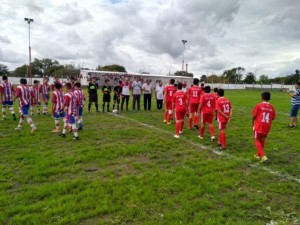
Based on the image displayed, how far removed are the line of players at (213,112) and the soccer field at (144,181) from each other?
0.47m

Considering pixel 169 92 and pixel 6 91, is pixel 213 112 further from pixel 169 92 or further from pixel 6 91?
pixel 6 91

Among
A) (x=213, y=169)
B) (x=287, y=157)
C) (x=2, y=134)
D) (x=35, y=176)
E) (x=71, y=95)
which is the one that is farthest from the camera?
(x=2, y=134)

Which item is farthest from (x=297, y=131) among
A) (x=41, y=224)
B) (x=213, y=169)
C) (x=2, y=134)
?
(x=2, y=134)

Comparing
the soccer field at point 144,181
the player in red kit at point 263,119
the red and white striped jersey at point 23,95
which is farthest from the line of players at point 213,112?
→ the red and white striped jersey at point 23,95

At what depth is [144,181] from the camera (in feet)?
18.7

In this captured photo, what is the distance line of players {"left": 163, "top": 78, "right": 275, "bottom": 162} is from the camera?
23.6 ft

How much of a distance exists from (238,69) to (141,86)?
101m

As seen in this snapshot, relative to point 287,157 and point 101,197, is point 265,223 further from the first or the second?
point 287,157

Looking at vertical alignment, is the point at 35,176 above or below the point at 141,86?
below

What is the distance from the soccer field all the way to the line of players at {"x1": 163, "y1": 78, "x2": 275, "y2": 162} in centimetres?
47

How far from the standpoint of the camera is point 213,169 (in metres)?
6.56

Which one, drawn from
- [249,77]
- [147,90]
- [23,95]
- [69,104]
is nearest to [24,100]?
[23,95]

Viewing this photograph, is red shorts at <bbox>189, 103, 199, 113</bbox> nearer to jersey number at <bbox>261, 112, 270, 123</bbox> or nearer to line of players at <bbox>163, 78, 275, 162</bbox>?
line of players at <bbox>163, 78, 275, 162</bbox>

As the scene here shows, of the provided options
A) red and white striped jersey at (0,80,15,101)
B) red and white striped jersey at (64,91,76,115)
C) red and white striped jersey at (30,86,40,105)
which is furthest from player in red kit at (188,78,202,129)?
red and white striped jersey at (0,80,15,101)
